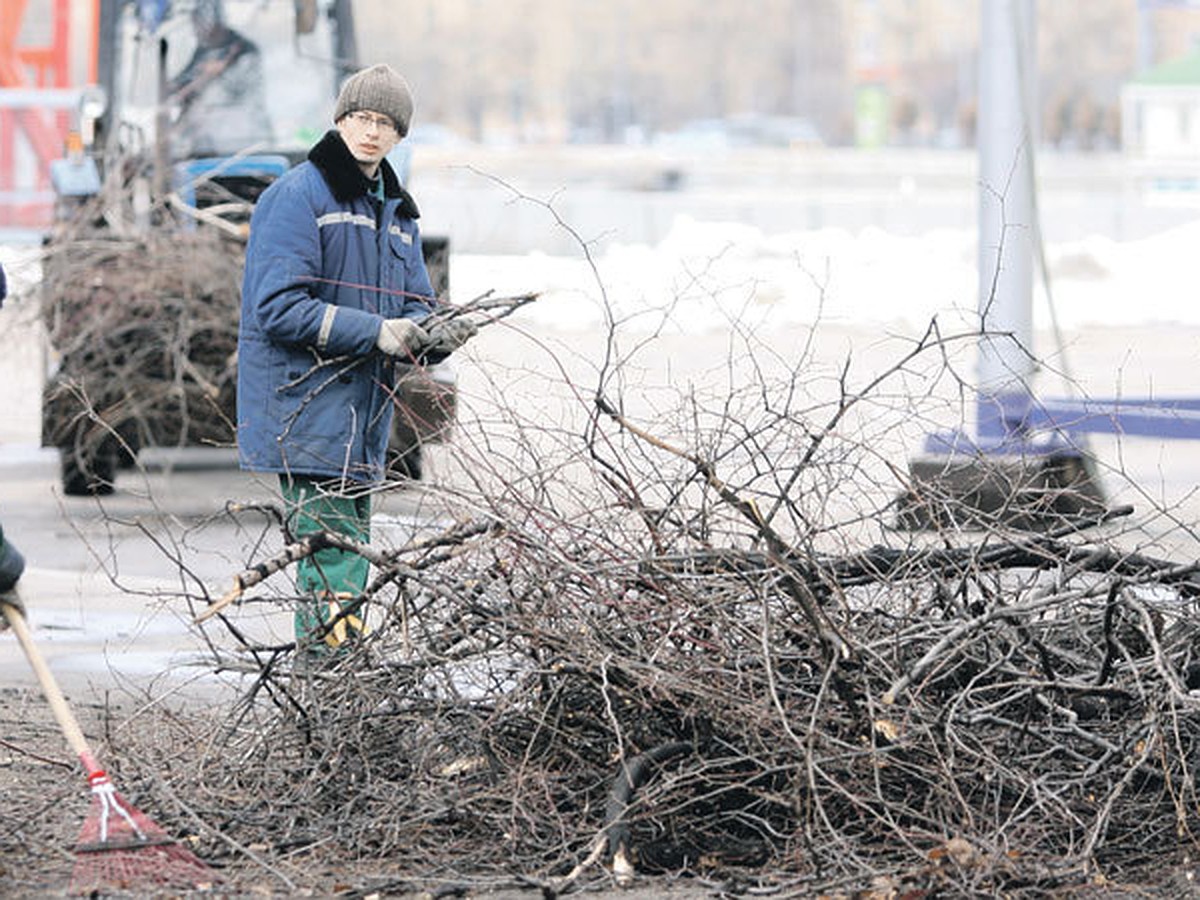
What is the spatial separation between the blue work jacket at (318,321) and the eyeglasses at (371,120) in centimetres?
9

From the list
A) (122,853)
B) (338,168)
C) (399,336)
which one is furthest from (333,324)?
(122,853)

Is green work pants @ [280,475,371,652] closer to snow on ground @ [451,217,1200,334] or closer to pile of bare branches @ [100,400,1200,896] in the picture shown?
pile of bare branches @ [100,400,1200,896]

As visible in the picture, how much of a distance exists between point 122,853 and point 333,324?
172cm

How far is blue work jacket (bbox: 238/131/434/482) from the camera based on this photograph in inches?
231

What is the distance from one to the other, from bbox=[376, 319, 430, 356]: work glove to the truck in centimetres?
353

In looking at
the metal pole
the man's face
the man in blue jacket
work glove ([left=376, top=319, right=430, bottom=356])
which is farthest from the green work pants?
the metal pole

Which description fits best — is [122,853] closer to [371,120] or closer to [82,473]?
[371,120]

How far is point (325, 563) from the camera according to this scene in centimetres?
588

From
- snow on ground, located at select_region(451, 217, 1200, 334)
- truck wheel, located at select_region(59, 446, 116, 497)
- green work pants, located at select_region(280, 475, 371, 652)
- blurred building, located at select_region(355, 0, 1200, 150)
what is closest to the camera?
green work pants, located at select_region(280, 475, 371, 652)

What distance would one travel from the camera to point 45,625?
8016mm

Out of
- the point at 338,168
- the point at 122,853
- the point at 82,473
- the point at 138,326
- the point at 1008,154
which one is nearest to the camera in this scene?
the point at 122,853

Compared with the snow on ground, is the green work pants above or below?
above

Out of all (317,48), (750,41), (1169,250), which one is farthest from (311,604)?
(750,41)

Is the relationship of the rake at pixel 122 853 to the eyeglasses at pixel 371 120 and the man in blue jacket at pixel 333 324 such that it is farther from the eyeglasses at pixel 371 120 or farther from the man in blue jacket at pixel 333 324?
the eyeglasses at pixel 371 120
